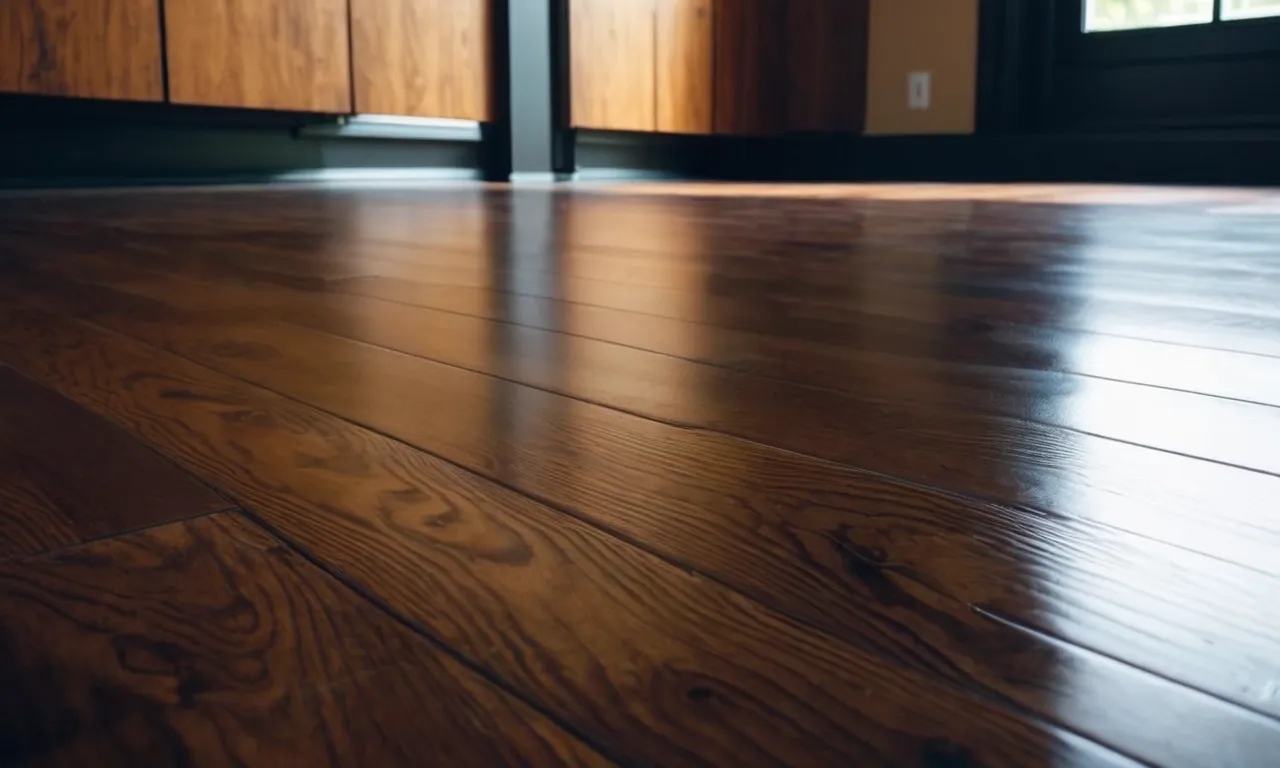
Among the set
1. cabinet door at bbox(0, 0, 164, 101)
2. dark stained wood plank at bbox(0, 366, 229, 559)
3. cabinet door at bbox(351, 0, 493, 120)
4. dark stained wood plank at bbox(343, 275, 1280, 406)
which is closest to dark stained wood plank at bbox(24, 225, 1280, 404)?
dark stained wood plank at bbox(343, 275, 1280, 406)

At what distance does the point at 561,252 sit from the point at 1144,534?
1.12 meters

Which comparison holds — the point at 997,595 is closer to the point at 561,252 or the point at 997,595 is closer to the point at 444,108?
the point at 561,252

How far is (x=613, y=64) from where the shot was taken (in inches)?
159

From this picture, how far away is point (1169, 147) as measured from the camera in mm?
3605

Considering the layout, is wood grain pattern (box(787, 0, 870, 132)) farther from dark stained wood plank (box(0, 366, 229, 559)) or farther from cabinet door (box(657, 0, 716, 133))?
dark stained wood plank (box(0, 366, 229, 559))

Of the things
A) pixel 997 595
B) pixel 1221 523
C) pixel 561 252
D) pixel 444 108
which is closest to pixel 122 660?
pixel 997 595

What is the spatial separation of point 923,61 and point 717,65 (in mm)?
781

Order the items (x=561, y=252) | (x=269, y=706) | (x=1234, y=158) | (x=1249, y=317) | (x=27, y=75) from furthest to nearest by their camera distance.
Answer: (x=1234, y=158) < (x=27, y=75) < (x=561, y=252) < (x=1249, y=317) < (x=269, y=706)

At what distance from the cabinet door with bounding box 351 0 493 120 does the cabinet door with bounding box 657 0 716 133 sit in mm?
720

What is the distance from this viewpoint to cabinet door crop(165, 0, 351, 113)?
301 cm

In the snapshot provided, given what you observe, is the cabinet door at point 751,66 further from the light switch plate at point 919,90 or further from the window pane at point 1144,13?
the window pane at point 1144,13

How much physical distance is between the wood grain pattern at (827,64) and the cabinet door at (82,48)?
8.05 feet

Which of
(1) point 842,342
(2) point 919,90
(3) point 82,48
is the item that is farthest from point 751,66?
(1) point 842,342

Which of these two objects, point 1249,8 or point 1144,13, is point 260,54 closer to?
point 1144,13
